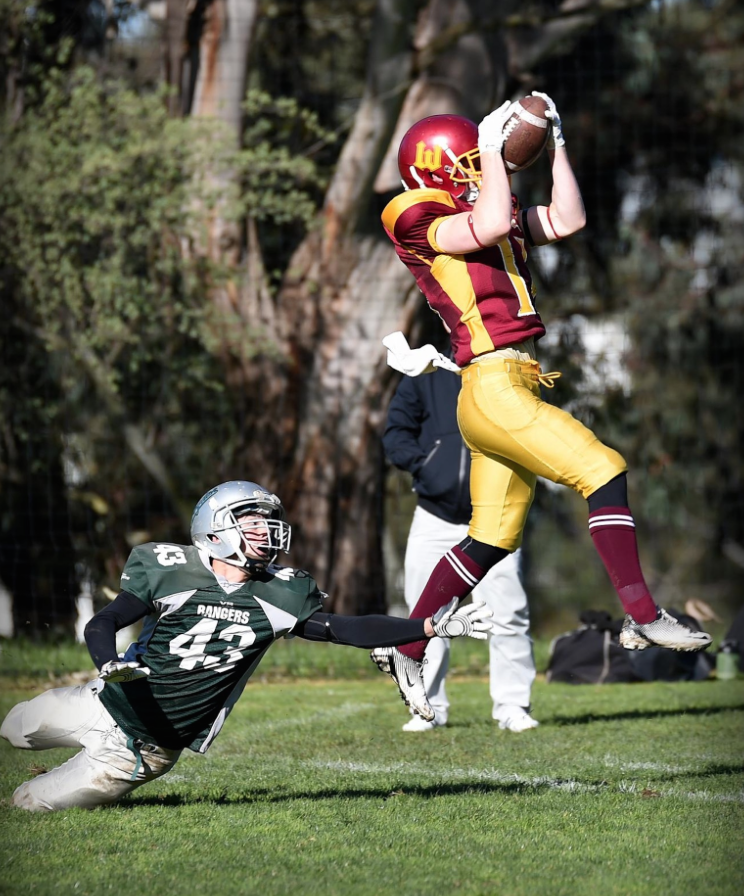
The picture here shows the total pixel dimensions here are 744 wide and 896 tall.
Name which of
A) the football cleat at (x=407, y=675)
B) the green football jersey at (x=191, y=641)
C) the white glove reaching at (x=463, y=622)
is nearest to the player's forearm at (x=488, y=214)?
the white glove reaching at (x=463, y=622)

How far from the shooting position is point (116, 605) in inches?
166

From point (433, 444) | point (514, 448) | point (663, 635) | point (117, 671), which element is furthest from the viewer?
point (433, 444)

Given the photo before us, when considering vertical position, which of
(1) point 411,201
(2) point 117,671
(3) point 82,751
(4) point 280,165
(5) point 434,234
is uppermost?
(4) point 280,165

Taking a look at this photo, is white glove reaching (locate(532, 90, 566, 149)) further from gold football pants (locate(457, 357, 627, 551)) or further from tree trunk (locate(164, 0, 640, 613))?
tree trunk (locate(164, 0, 640, 613))

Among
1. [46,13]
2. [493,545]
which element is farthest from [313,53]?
[493,545]

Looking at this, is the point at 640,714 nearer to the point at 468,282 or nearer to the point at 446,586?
the point at 446,586

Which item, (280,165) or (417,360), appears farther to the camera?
(280,165)

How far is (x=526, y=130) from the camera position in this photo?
4.70 metres

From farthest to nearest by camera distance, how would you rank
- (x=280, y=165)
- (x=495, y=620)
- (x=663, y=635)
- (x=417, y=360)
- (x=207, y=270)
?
(x=207, y=270)
(x=280, y=165)
(x=495, y=620)
(x=417, y=360)
(x=663, y=635)

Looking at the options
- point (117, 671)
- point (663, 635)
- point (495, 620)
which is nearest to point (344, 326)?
point (495, 620)

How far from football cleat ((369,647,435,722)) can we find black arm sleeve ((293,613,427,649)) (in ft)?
0.75

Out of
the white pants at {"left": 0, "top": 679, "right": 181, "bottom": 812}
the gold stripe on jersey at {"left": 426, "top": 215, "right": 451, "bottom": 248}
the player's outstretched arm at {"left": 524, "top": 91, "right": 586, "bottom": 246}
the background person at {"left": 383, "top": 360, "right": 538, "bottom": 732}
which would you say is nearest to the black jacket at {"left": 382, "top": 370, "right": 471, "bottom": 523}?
the background person at {"left": 383, "top": 360, "right": 538, "bottom": 732}

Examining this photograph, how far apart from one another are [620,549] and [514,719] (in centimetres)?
239

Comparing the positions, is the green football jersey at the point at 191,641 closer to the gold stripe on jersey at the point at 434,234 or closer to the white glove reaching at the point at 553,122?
the gold stripe on jersey at the point at 434,234
